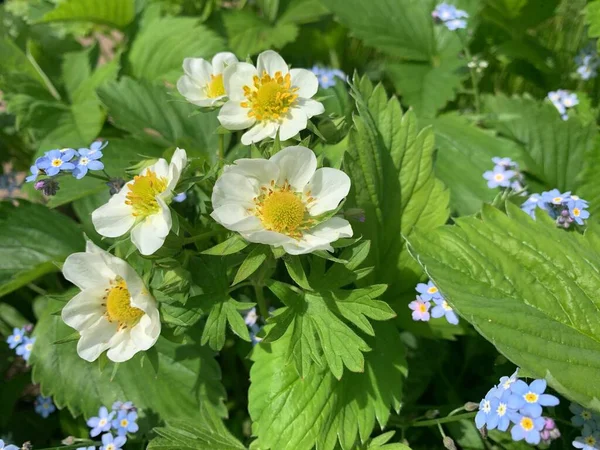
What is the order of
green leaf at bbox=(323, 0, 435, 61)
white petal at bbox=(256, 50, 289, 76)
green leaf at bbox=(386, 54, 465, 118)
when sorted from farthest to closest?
green leaf at bbox=(323, 0, 435, 61) → green leaf at bbox=(386, 54, 465, 118) → white petal at bbox=(256, 50, 289, 76)

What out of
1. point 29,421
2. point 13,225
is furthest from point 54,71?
point 29,421

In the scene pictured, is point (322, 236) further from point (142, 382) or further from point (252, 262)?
point (142, 382)

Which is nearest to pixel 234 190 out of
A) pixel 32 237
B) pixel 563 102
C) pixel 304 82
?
pixel 304 82

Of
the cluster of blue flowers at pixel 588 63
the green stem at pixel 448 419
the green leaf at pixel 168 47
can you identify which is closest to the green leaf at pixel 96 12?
the green leaf at pixel 168 47

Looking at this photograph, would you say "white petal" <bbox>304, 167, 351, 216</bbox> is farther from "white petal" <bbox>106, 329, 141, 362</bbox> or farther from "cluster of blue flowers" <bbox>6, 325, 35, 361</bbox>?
"cluster of blue flowers" <bbox>6, 325, 35, 361</bbox>

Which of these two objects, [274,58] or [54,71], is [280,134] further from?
[54,71]

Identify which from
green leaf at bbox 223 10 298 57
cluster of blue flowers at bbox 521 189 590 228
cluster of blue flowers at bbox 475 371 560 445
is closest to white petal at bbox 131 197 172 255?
cluster of blue flowers at bbox 475 371 560 445
